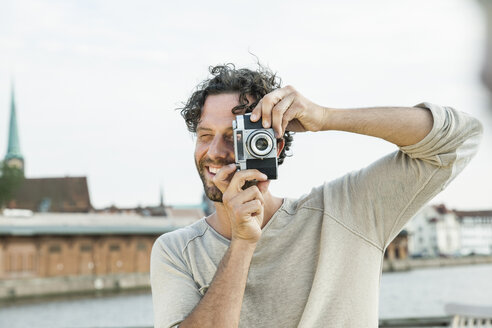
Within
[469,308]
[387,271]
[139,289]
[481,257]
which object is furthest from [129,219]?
[481,257]

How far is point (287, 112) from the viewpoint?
1096 mm

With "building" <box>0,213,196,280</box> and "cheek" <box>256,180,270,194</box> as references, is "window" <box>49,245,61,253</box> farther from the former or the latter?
"cheek" <box>256,180,270,194</box>

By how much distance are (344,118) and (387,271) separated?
157 ft

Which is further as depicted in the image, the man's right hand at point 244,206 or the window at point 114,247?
the window at point 114,247

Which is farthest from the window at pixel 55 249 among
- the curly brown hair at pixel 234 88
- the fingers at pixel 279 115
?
the fingers at pixel 279 115

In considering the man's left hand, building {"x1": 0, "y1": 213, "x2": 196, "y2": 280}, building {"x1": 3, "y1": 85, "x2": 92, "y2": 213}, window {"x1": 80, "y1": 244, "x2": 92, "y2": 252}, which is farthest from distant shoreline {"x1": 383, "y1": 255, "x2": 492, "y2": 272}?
the man's left hand

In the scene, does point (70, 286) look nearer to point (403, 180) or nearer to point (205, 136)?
point (205, 136)

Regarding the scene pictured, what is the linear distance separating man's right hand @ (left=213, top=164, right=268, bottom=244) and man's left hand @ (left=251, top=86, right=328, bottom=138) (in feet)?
0.33

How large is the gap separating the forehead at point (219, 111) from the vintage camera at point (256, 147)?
0.15 m

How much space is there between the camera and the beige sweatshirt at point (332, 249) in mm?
1098

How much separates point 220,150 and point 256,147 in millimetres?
147

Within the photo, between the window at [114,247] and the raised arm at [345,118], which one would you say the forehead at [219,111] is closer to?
the raised arm at [345,118]

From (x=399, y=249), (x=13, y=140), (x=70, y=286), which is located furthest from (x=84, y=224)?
(x=399, y=249)

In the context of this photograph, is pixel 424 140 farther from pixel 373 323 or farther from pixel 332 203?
pixel 373 323
